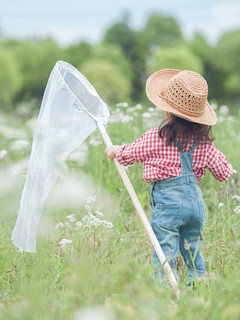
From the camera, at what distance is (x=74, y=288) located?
116 inches

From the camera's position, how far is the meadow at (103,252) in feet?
9.42

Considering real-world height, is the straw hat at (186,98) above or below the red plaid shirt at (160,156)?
above

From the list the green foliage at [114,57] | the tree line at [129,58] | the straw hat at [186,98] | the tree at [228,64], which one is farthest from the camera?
the tree at [228,64]

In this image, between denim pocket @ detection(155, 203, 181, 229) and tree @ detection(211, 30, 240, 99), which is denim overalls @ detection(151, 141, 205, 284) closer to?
denim pocket @ detection(155, 203, 181, 229)

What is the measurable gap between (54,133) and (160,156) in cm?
59

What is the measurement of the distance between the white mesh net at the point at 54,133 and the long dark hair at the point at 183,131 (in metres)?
0.39

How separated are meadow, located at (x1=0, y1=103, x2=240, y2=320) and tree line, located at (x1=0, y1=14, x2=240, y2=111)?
133ft

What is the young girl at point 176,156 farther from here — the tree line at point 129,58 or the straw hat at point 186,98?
the tree line at point 129,58

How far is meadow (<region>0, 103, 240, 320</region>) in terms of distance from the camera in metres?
2.87

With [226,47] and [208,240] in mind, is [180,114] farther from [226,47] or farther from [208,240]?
[226,47]

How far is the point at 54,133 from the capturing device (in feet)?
13.1

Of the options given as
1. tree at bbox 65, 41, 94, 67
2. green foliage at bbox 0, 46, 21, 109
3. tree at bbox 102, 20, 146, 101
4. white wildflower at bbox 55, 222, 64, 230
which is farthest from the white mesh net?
tree at bbox 102, 20, 146, 101

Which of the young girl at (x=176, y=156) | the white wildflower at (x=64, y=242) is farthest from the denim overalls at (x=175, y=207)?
the white wildflower at (x=64, y=242)

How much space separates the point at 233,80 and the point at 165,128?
171 ft
